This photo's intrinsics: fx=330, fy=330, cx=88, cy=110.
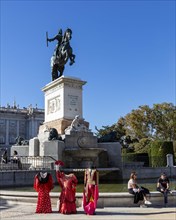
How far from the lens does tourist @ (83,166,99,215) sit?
9362 mm

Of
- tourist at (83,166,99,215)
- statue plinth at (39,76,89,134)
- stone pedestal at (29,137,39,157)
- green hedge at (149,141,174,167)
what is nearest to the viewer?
tourist at (83,166,99,215)

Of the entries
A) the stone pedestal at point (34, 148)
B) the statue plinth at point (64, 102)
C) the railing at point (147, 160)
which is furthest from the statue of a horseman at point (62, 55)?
the railing at point (147, 160)

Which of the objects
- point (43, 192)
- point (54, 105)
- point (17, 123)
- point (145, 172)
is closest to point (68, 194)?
point (43, 192)

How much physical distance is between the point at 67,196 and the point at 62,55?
18.3 m

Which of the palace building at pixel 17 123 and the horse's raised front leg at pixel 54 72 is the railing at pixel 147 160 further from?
the palace building at pixel 17 123

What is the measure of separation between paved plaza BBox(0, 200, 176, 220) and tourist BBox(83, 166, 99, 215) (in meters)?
0.22

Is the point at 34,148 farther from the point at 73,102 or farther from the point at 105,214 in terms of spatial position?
the point at 105,214

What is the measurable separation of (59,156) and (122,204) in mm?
10723

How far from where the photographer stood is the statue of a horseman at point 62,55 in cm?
2639

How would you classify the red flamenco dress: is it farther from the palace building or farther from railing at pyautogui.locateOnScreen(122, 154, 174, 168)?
the palace building

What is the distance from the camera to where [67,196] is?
9.71 meters

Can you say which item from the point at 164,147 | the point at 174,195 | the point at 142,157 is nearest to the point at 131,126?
the point at 142,157

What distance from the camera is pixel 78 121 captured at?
22.7 meters

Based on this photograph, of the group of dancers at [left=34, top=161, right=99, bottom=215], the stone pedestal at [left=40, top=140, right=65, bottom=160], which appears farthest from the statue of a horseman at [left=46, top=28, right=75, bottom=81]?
the group of dancers at [left=34, top=161, right=99, bottom=215]
